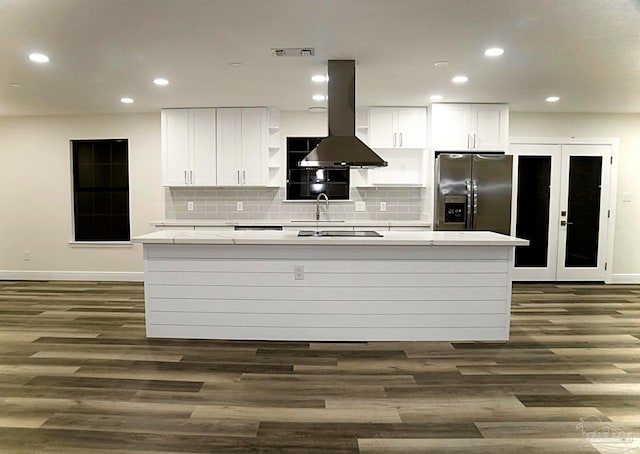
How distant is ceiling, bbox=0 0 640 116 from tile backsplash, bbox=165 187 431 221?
1.41 metres

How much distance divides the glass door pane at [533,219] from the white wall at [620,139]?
72 cm

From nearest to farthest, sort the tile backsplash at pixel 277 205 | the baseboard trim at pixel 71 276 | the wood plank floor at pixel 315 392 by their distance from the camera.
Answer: the wood plank floor at pixel 315 392, the tile backsplash at pixel 277 205, the baseboard trim at pixel 71 276

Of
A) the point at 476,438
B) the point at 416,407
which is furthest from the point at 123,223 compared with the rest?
the point at 476,438

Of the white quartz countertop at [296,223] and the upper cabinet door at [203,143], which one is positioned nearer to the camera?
the white quartz countertop at [296,223]

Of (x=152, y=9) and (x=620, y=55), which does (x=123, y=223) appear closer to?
(x=152, y=9)

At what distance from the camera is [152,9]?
9.09 ft

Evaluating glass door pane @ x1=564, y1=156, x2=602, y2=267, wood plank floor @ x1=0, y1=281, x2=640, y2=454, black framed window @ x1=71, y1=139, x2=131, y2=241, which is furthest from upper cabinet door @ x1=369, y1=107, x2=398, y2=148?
black framed window @ x1=71, y1=139, x2=131, y2=241

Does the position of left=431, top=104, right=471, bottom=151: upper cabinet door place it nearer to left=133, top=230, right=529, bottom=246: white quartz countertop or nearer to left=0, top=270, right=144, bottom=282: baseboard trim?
left=133, top=230, right=529, bottom=246: white quartz countertop

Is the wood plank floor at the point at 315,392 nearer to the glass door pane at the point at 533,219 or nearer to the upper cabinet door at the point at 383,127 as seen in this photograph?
the glass door pane at the point at 533,219

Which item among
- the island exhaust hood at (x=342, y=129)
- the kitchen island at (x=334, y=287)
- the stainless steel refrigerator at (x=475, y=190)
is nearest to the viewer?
the kitchen island at (x=334, y=287)

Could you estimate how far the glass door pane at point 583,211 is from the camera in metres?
6.23

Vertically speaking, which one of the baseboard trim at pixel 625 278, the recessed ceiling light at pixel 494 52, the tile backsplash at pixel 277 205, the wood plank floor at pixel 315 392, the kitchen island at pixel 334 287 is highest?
the recessed ceiling light at pixel 494 52

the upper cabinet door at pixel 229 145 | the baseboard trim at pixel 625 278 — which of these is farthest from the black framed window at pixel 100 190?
the baseboard trim at pixel 625 278

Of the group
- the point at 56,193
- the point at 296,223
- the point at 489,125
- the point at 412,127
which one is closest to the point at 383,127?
the point at 412,127
